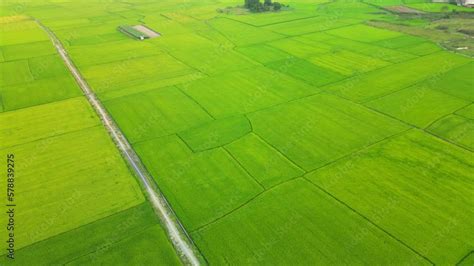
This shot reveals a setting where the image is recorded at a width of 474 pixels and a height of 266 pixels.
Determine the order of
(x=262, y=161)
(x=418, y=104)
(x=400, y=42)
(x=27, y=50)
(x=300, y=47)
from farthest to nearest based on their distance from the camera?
(x=27, y=50) → (x=300, y=47) → (x=400, y=42) → (x=418, y=104) → (x=262, y=161)

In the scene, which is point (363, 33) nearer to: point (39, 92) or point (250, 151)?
point (250, 151)

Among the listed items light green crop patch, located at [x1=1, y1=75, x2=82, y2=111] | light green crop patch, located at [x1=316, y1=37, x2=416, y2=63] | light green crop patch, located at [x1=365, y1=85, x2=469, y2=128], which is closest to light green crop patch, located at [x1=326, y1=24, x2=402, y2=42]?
light green crop patch, located at [x1=316, y1=37, x2=416, y2=63]

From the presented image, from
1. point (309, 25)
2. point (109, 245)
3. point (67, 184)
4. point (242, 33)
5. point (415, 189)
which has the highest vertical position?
point (415, 189)

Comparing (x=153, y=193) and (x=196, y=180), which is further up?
(x=196, y=180)

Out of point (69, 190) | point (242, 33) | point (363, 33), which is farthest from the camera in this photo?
point (242, 33)

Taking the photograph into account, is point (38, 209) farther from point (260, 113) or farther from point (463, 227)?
point (463, 227)

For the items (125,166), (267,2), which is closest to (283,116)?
(125,166)

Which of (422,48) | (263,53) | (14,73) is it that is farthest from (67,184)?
(422,48)

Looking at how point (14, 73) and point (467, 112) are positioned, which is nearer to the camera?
point (467, 112)
